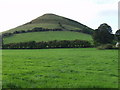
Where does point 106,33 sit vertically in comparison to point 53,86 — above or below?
above

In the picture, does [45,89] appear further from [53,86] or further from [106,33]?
[106,33]

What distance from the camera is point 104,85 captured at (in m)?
11.3

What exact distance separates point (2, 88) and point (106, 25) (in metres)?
81.9

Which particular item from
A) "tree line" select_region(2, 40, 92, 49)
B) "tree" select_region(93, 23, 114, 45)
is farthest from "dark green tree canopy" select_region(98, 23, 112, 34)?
"tree line" select_region(2, 40, 92, 49)

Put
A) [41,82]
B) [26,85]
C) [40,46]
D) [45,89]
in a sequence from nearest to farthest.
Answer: [45,89] < [26,85] < [41,82] < [40,46]

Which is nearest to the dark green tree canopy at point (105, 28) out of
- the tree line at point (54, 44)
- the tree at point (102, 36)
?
the tree at point (102, 36)

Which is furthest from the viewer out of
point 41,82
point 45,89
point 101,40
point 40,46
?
point 40,46

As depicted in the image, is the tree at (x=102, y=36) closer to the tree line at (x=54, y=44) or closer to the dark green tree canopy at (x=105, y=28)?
the dark green tree canopy at (x=105, y=28)

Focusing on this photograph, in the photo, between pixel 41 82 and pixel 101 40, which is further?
pixel 101 40

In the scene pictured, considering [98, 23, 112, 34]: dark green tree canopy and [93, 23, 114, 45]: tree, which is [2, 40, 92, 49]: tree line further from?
[98, 23, 112, 34]: dark green tree canopy

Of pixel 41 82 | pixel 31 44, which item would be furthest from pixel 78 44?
pixel 41 82

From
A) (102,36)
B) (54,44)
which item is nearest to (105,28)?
(102,36)

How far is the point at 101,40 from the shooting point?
84812 mm

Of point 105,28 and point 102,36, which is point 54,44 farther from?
point 105,28
